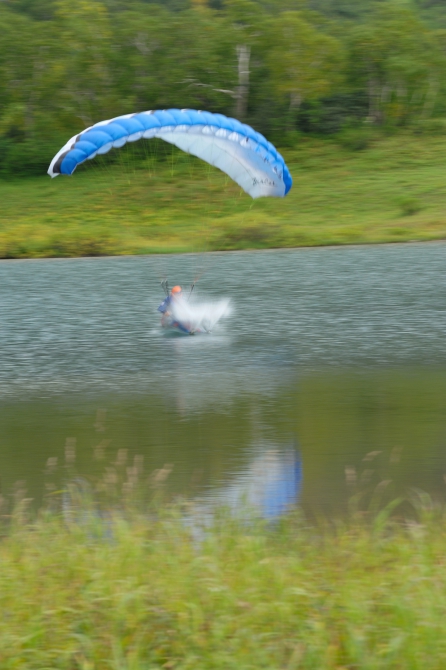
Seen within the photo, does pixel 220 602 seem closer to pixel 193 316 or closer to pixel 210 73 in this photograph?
pixel 193 316

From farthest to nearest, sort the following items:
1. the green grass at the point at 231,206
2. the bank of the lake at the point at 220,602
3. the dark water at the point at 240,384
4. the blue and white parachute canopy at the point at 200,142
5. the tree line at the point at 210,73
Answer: the tree line at the point at 210,73, the green grass at the point at 231,206, the blue and white parachute canopy at the point at 200,142, the dark water at the point at 240,384, the bank of the lake at the point at 220,602

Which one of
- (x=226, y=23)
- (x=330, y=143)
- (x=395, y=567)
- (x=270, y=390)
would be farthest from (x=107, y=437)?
(x=226, y=23)

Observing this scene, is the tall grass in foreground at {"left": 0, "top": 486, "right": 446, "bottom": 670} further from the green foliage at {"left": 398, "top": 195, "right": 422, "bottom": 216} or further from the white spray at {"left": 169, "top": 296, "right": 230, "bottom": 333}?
the green foliage at {"left": 398, "top": 195, "right": 422, "bottom": 216}

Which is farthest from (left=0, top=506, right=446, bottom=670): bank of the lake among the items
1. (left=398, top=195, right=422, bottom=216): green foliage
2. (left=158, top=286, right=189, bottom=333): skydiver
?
(left=398, top=195, right=422, bottom=216): green foliage

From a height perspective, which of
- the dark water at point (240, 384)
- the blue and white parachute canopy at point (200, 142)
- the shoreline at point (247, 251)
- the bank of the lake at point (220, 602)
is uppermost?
the shoreline at point (247, 251)

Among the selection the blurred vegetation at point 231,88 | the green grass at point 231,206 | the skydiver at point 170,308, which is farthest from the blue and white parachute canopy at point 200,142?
the blurred vegetation at point 231,88

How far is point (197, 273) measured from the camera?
3412 centimetres

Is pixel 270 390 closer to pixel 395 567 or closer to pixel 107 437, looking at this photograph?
pixel 107 437

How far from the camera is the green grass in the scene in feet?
152

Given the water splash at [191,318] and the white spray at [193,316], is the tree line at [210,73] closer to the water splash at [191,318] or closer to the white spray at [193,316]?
the white spray at [193,316]

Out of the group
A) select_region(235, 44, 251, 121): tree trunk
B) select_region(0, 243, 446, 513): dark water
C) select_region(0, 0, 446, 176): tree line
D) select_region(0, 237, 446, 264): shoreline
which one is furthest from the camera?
select_region(235, 44, 251, 121): tree trunk

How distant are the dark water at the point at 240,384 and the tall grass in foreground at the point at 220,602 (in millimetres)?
2459

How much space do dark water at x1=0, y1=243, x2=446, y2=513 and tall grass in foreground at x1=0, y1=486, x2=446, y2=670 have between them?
8.07ft

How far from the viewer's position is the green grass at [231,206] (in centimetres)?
4634
